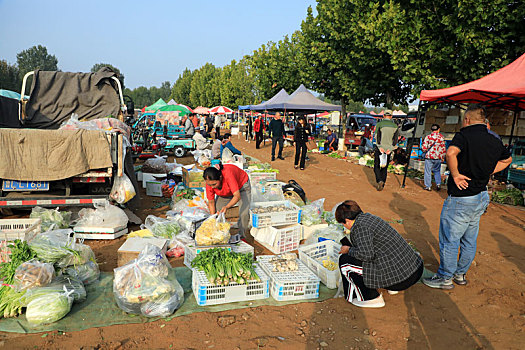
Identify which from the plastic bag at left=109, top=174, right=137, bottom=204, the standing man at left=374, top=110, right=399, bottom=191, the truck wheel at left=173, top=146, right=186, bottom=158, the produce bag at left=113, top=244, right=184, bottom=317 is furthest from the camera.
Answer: the truck wheel at left=173, top=146, right=186, bottom=158

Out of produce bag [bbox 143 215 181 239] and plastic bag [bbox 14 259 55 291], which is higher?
plastic bag [bbox 14 259 55 291]

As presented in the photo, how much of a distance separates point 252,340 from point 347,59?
18140mm

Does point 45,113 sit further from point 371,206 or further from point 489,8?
point 489,8

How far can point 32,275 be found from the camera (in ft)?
11.1

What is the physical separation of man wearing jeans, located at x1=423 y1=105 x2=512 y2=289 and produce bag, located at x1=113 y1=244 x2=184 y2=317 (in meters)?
3.45

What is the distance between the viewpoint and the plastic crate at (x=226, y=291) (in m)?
3.66

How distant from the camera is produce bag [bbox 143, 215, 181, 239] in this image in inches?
210

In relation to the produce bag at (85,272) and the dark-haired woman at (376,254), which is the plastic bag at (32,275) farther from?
the dark-haired woman at (376,254)

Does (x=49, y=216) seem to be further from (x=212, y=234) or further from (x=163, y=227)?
(x=212, y=234)

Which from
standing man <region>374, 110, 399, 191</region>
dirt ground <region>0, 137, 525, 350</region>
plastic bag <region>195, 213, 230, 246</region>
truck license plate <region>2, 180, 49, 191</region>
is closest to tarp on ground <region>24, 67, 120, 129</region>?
truck license plate <region>2, 180, 49, 191</region>

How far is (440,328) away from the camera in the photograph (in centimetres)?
350

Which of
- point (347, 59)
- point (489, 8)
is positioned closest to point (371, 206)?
point (489, 8)

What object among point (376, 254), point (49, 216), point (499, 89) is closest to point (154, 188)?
point (49, 216)

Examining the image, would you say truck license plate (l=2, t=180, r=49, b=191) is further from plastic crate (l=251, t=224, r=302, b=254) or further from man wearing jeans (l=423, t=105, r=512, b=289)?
man wearing jeans (l=423, t=105, r=512, b=289)
